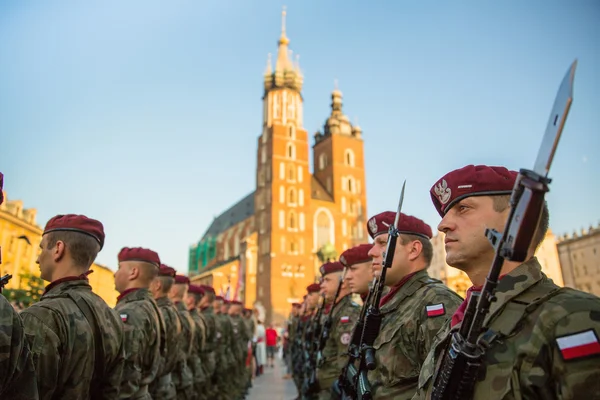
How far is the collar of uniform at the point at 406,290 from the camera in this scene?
9.91ft

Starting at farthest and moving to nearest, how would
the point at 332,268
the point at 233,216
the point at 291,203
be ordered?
the point at 233,216
the point at 291,203
the point at 332,268

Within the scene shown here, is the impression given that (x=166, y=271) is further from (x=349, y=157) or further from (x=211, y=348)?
(x=349, y=157)

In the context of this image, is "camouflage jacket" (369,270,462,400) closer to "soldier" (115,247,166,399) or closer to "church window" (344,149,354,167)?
"soldier" (115,247,166,399)

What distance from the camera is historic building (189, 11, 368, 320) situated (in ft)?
159

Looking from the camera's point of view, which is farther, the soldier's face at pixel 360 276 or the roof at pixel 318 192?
the roof at pixel 318 192

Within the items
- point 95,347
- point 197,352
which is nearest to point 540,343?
point 95,347

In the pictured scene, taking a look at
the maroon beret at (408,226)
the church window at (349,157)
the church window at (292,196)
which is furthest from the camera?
the church window at (349,157)

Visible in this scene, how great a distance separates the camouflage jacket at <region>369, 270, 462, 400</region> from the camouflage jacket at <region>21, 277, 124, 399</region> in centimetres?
168

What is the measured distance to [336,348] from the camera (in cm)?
488

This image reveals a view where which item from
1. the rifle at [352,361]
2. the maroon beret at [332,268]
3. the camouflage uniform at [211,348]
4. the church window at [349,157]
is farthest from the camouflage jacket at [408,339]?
the church window at [349,157]

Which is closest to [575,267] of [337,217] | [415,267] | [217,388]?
[337,217]

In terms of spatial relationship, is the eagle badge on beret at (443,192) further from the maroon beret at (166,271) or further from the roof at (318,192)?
the roof at (318,192)

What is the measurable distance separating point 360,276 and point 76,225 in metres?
2.86

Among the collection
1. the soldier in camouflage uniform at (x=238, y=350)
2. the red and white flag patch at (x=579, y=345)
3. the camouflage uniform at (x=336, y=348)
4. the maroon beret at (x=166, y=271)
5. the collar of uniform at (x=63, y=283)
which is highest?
the maroon beret at (x=166, y=271)
